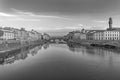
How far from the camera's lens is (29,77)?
15.9m

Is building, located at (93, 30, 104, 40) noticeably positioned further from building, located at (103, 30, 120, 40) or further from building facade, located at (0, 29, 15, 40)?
building facade, located at (0, 29, 15, 40)

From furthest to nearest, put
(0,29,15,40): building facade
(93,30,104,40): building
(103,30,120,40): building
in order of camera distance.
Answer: (93,30,104,40): building → (103,30,120,40): building → (0,29,15,40): building facade

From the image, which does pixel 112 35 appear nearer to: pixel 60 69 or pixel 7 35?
pixel 60 69

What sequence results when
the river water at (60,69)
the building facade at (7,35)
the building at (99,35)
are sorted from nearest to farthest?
the river water at (60,69), the building facade at (7,35), the building at (99,35)

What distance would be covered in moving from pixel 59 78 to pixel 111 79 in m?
7.31

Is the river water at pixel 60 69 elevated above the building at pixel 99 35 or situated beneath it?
situated beneath

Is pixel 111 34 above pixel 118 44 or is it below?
above

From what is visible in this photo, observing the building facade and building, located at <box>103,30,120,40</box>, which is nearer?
the building facade

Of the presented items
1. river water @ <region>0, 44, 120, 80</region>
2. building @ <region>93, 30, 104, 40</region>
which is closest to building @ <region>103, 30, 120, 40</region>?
building @ <region>93, 30, 104, 40</region>

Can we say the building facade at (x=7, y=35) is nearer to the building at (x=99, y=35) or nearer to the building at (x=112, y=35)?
the building at (x=99, y=35)

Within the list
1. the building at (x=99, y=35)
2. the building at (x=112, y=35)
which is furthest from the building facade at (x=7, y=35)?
the building at (x=112, y=35)

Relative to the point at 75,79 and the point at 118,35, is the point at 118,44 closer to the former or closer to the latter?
the point at 118,35

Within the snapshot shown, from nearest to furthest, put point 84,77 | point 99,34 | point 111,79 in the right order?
point 111,79, point 84,77, point 99,34

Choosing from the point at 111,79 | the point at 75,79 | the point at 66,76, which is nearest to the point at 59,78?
the point at 66,76
